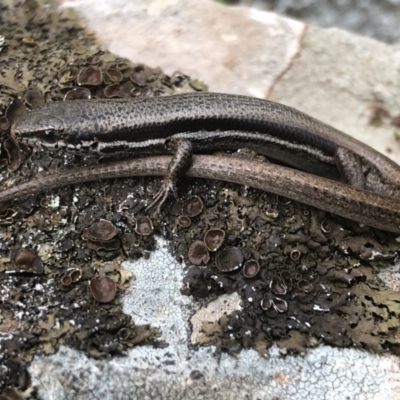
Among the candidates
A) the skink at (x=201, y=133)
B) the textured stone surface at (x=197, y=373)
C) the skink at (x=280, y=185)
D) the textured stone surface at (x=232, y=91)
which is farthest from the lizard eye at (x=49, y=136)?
the textured stone surface at (x=197, y=373)

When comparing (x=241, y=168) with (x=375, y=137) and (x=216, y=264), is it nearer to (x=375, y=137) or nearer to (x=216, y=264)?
(x=216, y=264)

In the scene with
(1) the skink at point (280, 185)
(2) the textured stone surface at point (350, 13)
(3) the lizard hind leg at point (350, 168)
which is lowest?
(2) the textured stone surface at point (350, 13)

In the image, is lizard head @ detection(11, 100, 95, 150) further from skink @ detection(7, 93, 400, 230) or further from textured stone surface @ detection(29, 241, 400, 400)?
textured stone surface @ detection(29, 241, 400, 400)

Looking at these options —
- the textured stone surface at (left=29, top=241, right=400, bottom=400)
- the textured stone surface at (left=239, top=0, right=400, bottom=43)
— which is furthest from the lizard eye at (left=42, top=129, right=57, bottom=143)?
the textured stone surface at (left=239, top=0, right=400, bottom=43)

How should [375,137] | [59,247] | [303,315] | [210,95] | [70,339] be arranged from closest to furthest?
[70,339] < [303,315] < [59,247] < [210,95] < [375,137]

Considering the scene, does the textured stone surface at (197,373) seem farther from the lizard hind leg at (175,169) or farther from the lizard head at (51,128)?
the lizard head at (51,128)

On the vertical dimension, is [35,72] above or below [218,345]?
above

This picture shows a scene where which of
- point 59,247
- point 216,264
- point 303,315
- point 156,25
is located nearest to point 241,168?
point 216,264
